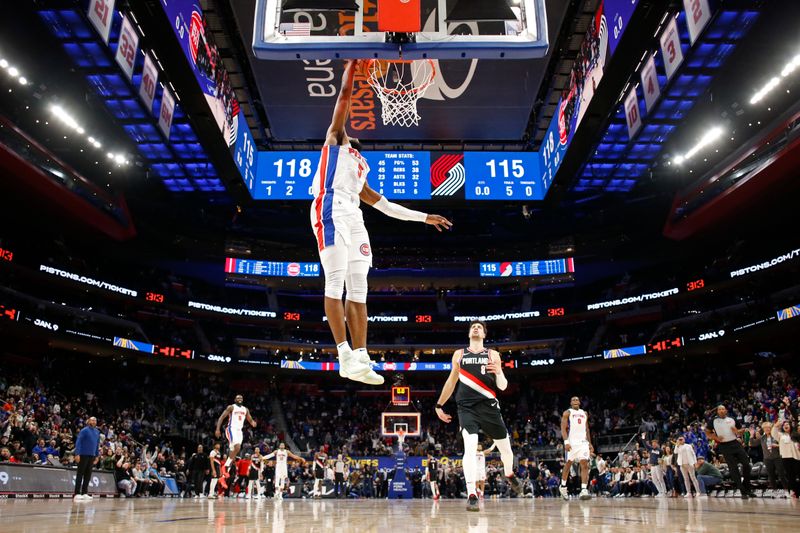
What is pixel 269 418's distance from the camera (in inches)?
1400

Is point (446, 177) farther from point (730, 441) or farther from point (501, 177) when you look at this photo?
point (730, 441)

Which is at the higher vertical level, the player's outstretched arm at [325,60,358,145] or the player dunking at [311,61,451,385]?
the player's outstretched arm at [325,60,358,145]

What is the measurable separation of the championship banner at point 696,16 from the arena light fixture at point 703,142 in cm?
1150

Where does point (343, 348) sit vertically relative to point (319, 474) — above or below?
above

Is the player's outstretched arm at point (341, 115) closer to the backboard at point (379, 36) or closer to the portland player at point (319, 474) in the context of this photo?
the backboard at point (379, 36)

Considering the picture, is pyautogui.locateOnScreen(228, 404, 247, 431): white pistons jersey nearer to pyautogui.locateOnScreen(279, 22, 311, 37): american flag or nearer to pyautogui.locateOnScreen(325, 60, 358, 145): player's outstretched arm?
pyautogui.locateOnScreen(279, 22, 311, 37): american flag

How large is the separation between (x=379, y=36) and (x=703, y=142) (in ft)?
Result: 77.6

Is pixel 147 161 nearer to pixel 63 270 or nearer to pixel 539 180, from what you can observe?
pixel 63 270

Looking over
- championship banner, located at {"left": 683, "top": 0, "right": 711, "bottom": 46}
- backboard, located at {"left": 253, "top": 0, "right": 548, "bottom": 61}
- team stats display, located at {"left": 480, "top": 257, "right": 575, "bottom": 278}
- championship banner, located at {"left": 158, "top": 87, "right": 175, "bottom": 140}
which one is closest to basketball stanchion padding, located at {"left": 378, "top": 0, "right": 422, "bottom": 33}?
backboard, located at {"left": 253, "top": 0, "right": 548, "bottom": 61}

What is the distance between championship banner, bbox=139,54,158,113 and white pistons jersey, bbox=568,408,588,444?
13828mm

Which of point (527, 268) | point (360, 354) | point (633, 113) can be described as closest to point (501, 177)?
point (633, 113)

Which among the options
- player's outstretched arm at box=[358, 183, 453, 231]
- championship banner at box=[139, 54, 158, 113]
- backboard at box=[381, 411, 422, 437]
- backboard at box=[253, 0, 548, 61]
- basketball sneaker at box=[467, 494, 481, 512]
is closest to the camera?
player's outstretched arm at box=[358, 183, 453, 231]

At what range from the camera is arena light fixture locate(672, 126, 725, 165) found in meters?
24.5

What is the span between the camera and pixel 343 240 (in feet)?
14.7
